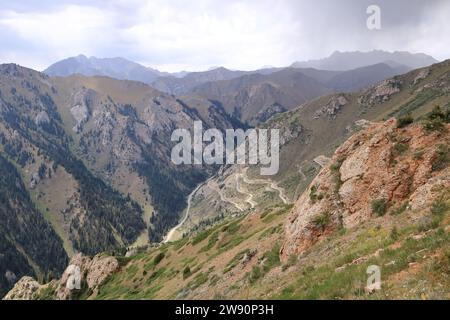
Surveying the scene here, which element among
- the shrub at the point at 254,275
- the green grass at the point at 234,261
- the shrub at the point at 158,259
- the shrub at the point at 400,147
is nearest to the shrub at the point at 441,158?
the shrub at the point at 400,147

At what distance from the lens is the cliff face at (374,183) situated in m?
34.8

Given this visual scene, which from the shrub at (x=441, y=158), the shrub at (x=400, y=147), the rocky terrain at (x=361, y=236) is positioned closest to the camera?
the rocky terrain at (x=361, y=236)

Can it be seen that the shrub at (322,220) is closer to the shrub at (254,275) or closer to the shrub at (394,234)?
the shrub at (254,275)

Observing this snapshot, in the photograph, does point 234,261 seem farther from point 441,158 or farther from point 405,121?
point 441,158

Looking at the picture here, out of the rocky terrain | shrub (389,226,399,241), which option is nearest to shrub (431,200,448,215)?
the rocky terrain

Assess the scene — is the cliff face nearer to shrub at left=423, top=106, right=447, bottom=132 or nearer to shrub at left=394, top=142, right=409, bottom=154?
shrub at left=394, top=142, right=409, bottom=154

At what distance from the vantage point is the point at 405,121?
42.2 metres

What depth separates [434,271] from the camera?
59.9ft

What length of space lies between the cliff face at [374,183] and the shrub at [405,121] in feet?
1.72

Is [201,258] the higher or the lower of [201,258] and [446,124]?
the lower

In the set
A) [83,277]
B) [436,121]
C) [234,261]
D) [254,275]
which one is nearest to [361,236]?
[254,275]

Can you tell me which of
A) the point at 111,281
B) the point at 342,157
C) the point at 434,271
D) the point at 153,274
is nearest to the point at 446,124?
the point at 342,157
